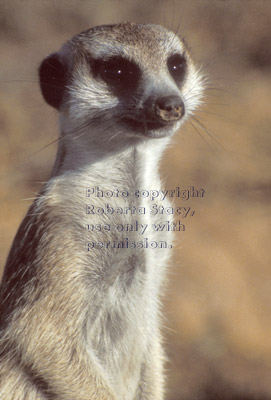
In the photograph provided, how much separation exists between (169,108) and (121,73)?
31 centimetres

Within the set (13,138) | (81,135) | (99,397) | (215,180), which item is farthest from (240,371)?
(13,138)

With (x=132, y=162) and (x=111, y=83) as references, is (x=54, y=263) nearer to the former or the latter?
(x=132, y=162)

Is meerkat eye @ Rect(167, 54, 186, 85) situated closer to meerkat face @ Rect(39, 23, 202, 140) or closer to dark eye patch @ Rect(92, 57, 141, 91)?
meerkat face @ Rect(39, 23, 202, 140)

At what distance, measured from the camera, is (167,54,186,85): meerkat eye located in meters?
2.21

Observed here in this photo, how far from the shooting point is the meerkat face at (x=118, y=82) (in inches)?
76.8

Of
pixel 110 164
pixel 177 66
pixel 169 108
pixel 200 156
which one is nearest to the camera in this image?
pixel 169 108

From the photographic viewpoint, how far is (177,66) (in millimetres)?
2254

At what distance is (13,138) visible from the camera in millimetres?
4965

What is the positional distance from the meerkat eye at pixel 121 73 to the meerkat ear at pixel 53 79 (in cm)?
21

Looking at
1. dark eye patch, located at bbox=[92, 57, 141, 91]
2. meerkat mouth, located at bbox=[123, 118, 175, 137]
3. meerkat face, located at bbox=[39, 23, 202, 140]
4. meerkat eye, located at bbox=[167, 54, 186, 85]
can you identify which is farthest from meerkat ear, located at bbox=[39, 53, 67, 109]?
meerkat eye, located at bbox=[167, 54, 186, 85]

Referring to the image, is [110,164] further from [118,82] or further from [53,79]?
[53,79]

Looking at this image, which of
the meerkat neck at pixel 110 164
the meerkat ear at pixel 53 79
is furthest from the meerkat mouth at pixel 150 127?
the meerkat ear at pixel 53 79

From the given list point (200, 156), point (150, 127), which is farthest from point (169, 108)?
point (200, 156)

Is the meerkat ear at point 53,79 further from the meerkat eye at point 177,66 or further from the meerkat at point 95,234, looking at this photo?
the meerkat eye at point 177,66
